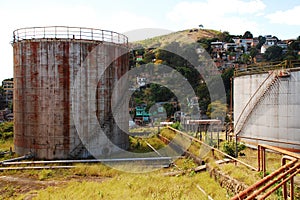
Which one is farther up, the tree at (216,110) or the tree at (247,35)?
the tree at (247,35)

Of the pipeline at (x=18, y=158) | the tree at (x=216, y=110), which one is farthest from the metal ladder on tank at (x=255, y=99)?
the tree at (x=216, y=110)

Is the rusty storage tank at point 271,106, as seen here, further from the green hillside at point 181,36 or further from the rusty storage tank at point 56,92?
the green hillside at point 181,36

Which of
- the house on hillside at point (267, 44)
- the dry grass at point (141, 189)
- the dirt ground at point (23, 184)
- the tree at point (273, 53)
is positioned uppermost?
the house on hillside at point (267, 44)

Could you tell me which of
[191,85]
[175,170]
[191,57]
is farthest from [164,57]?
[175,170]

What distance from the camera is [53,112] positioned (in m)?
14.1

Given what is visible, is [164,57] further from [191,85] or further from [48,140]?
[48,140]

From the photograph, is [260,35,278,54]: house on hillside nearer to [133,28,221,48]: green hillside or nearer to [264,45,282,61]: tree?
[264,45,282,61]: tree

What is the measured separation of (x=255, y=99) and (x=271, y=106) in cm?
150

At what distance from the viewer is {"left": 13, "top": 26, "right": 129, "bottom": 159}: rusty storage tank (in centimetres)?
1406

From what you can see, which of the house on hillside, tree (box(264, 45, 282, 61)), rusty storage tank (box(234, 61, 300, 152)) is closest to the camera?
rusty storage tank (box(234, 61, 300, 152))

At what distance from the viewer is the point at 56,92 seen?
1412cm

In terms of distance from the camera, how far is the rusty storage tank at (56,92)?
1406 centimetres

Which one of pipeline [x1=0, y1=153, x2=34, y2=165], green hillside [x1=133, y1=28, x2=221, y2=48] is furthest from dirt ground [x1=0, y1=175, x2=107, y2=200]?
green hillside [x1=133, y1=28, x2=221, y2=48]

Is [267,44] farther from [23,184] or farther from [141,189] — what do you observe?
[23,184]
